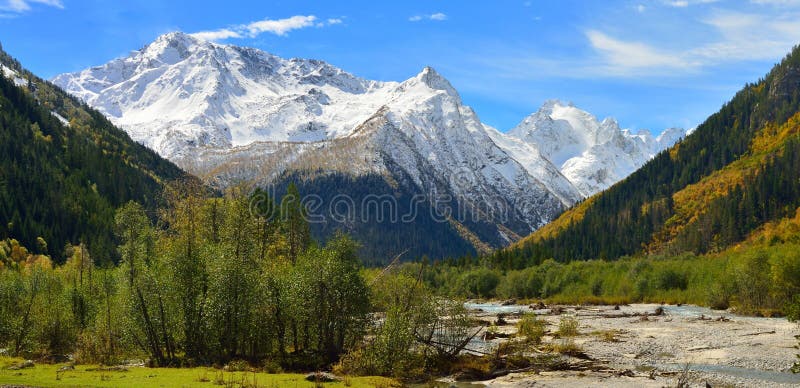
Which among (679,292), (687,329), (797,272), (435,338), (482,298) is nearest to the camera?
(435,338)

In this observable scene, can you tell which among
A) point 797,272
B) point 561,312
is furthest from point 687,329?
Answer: point 561,312

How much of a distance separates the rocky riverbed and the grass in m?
14.8

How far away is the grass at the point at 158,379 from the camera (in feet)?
134

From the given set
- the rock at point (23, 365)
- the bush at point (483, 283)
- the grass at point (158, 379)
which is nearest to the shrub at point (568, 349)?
the grass at point (158, 379)

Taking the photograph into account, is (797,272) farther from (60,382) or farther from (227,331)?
(60,382)

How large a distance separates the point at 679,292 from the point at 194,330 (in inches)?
4365

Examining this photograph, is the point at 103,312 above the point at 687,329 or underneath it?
above

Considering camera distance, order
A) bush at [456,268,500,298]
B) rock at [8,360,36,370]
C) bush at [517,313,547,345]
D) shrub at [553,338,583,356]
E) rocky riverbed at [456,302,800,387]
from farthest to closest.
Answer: bush at [456,268,500,298] → bush at [517,313,547,345] → shrub at [553,338,583,356] → rocky riverbed at [456,302,800,387] → rock at [8,360,36,370]

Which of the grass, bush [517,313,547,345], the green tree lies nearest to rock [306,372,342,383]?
the grass

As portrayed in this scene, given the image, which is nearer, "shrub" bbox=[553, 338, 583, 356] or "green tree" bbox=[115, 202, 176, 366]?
"green tree" bbox=[115, 202, 176, 366]

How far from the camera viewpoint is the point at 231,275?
54.4 metres

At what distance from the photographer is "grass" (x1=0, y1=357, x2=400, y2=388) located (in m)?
40.8

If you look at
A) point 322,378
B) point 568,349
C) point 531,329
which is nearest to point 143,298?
point 322,378

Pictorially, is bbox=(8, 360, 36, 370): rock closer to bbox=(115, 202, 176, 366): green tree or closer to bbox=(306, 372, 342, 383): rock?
bbox=(115, 202, 176, 366): green tree
